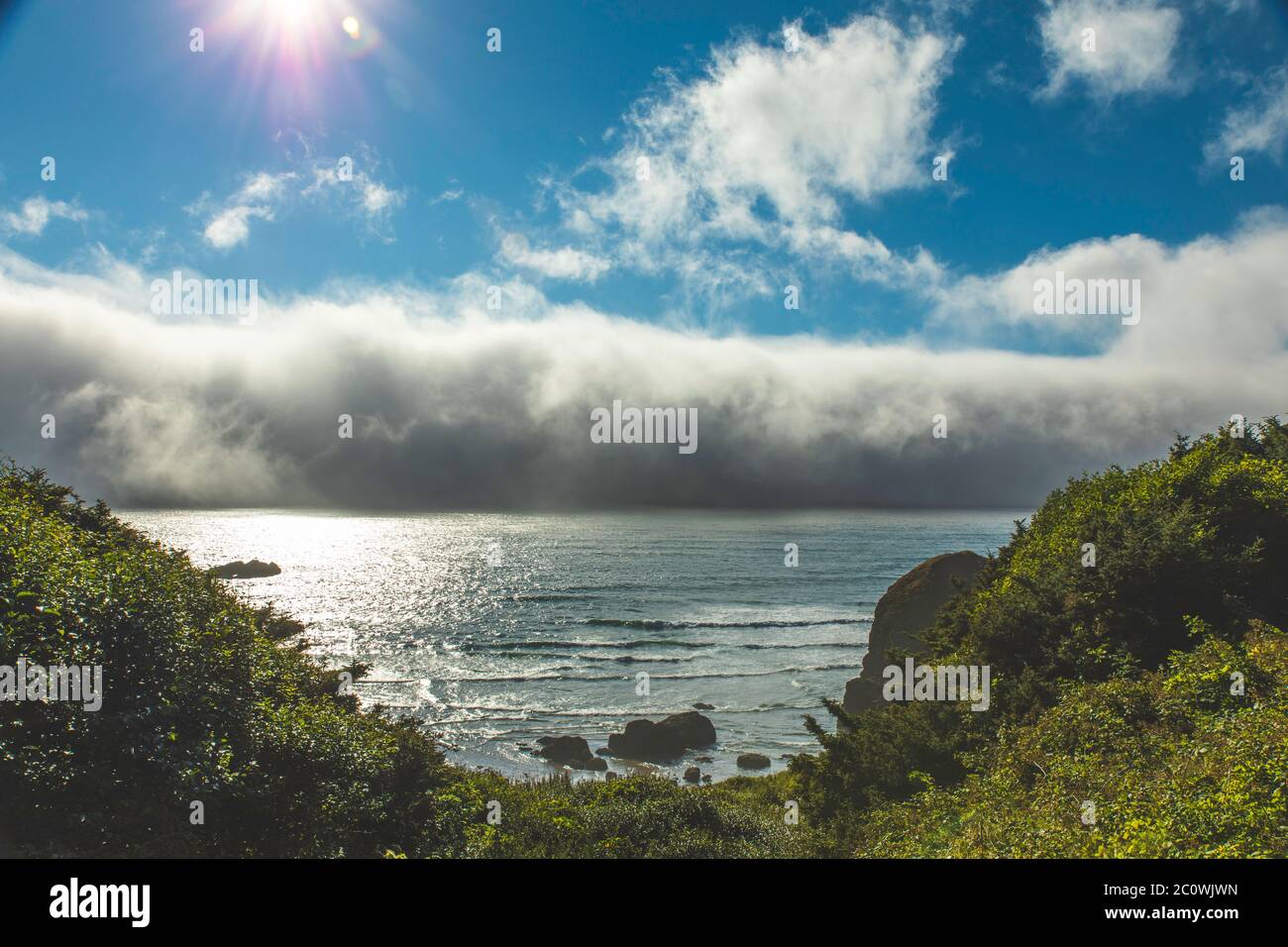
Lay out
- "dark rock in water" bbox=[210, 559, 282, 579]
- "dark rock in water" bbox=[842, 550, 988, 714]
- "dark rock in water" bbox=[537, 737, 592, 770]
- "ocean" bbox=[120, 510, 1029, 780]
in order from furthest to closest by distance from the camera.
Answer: "dark rock in water" bbox=[210, 559, 282, 579] → "ocean" bbox=[120, 510, 1029, 780] → "dark rock in water" bbox=[842, 550, 988, 714] → "dark rock in water" bbox=[537, 737, 592, 770]

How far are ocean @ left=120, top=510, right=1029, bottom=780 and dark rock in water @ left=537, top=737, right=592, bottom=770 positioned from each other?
115 centimetres

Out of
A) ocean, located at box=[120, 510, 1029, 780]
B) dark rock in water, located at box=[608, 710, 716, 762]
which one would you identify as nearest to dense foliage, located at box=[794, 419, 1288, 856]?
dark rock in water, located at box=[608, 710, 716, 762]

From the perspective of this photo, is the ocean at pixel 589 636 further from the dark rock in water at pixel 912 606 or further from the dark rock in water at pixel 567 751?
the dark rock in water at pixel 912 606

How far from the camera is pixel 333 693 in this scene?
67.4 feet

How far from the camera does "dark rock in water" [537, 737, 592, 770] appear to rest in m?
37.3

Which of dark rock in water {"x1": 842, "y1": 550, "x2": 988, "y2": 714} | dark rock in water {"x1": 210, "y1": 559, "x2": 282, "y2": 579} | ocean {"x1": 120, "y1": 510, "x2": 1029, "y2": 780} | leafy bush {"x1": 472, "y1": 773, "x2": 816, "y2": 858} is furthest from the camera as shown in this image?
dark rock in water {"x1": 210, "y1": 559, "x2": 282, "y2": 579}

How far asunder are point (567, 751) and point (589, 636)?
→ 28.6 meters

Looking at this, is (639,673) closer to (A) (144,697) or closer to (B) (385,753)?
(B) (385,753)

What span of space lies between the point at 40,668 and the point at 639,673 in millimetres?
47001

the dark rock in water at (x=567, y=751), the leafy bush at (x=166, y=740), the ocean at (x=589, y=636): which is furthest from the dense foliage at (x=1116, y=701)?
the ocean at (x=589, y=636)

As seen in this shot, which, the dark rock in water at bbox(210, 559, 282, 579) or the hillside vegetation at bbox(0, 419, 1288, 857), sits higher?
the hillside vegetation at bbox(0, 419, 1288, 857)

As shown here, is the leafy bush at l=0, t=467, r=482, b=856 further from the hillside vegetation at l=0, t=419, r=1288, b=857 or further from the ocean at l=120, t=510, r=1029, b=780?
the ocean at l=120, t=510, r=1029, b=780
